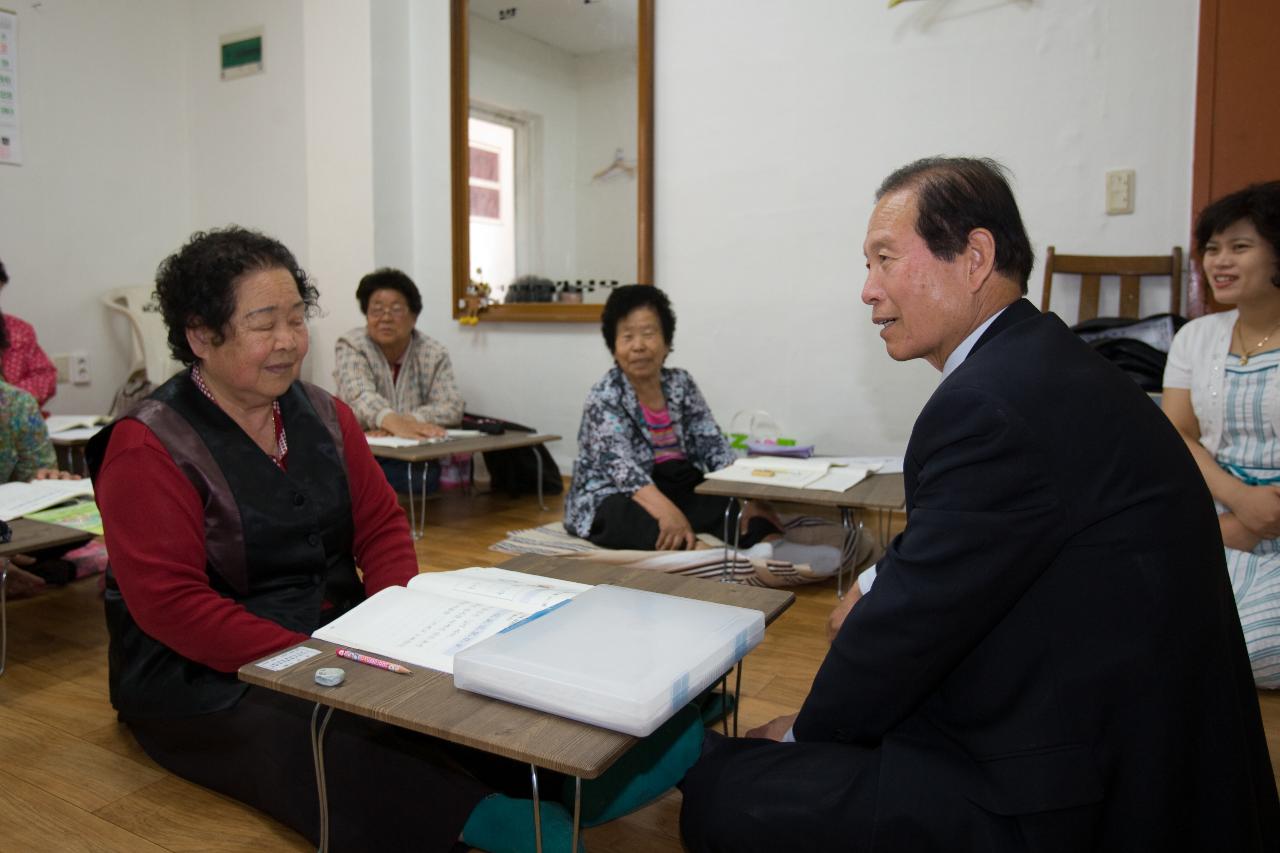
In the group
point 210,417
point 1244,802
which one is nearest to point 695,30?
point 210,417

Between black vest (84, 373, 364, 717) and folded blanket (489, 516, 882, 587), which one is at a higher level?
black vest (84, 373, 364, 717)

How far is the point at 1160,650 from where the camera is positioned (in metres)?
0.97

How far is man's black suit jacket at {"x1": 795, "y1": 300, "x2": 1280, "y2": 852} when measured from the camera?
0.97 metres

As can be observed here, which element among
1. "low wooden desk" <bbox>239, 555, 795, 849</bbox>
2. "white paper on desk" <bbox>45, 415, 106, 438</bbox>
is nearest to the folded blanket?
"low wooden desk" <bbox>239, 555, 795, 849</bbox>

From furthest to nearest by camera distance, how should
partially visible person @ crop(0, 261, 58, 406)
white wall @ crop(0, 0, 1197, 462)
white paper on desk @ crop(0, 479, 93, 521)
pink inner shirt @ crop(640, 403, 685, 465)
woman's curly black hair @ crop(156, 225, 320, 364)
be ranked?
partially visible person @ crop(0, 261, 58, 406) < white wall @ crop(0, 0, 1197, 462) < pink inner shirt @ crop(640, 403, 685, 465) < white paper on desk @ crop(0, 479, 93, 521) < woman's curly black hair @ crop(156, 225, 320, 364)

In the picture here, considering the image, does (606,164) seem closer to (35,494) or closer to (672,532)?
(672,532)

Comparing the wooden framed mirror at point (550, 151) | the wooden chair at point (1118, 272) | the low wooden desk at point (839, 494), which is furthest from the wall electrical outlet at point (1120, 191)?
the wooden framed mirror at point (550, 151)

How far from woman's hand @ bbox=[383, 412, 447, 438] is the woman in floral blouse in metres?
0.98

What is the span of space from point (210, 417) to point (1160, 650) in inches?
59.2

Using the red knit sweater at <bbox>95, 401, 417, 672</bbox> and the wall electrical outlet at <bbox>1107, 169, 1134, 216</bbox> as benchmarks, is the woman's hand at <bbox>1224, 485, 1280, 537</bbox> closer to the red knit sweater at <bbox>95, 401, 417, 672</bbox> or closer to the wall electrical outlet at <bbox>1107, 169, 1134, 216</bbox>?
the wall electrical outlet at <bbox>1107, 169, 1134, 216</bbox>

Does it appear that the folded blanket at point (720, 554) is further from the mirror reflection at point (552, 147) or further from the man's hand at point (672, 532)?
the mirror reflection at point (552, 147)

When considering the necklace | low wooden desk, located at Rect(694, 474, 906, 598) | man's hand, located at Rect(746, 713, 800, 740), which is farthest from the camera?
low wooden desk, located at Rect(694, 474, 906, 598)

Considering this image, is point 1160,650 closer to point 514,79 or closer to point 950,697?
point 950,697

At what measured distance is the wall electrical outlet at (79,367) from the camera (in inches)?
207
